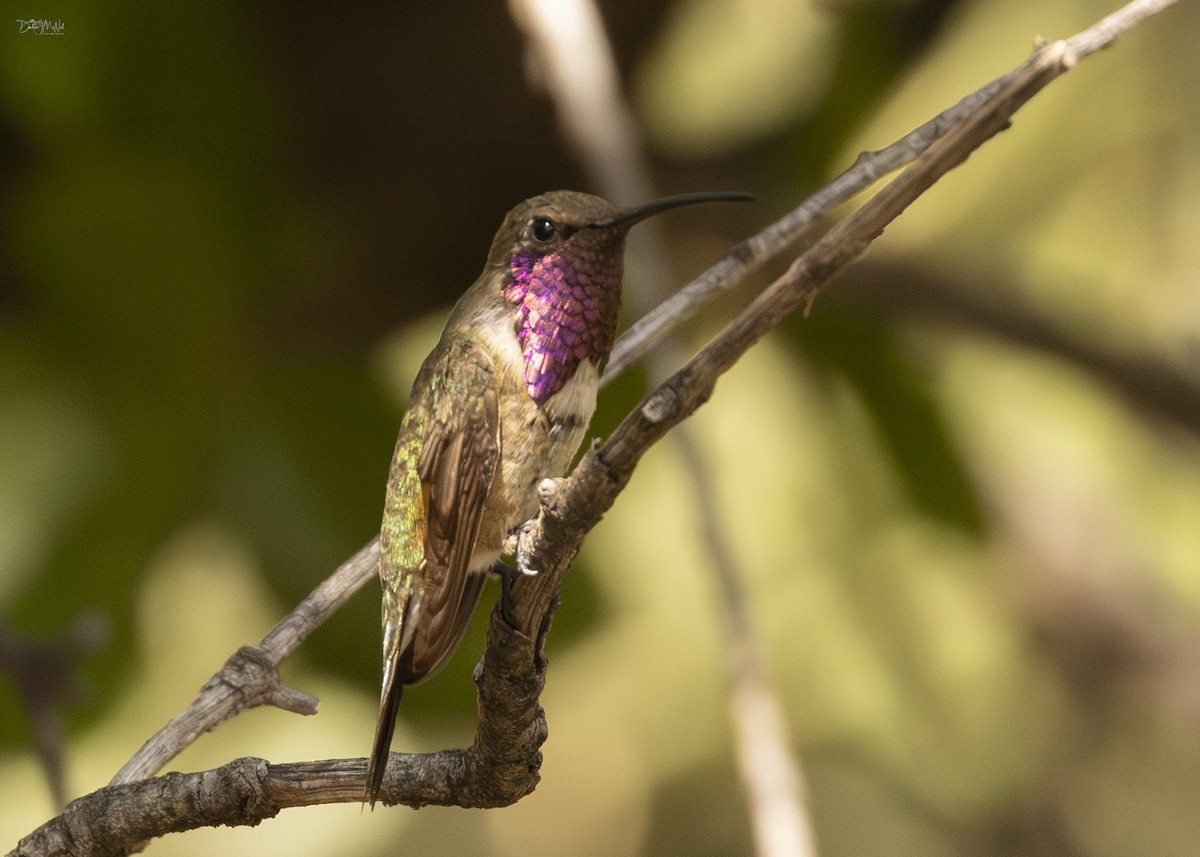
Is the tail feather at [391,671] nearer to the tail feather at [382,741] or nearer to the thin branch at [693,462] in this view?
the tail feather at [382,741]

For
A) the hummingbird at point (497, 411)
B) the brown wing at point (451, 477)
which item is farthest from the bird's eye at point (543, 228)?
the brown wing at point (451, 477)

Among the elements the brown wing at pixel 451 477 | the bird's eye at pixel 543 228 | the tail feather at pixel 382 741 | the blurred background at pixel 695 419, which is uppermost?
the blurred background at pixel 695 419

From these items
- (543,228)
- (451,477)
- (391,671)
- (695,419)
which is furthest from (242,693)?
(695,419)

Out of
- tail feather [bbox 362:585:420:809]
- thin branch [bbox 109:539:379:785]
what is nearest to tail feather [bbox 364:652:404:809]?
tail feather [bbox 362:585:420:809]

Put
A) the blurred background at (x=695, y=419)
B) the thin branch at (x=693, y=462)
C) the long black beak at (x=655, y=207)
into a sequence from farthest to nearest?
the blurred background at (x=695, y=419) → the thin branch at (x=693, y=462) → the long black beak at (x=655, y=207)

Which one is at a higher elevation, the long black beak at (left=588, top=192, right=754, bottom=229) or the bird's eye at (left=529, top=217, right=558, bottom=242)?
the bird's eye at (left=529, top=217, right=558, bottom=242)

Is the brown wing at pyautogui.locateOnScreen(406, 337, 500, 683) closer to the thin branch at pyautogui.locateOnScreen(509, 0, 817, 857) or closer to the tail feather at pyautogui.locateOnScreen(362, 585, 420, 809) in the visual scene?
the tail feather at pyautogui.locateOnScreen(362, 585, 420, 809)

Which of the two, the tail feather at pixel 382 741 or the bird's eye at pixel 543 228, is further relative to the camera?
the bird's eye at pixel 543 228

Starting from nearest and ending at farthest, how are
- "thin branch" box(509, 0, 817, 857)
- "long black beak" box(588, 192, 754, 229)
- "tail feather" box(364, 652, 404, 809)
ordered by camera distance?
"tail feather" box(364, 652, 404, 809) → "long black beak" box(588, 192, 754, 229) → "thin branch" box(509, 0, 817, 857)
